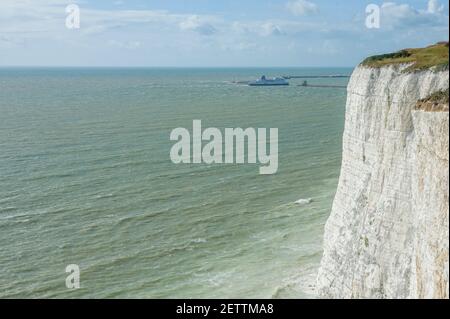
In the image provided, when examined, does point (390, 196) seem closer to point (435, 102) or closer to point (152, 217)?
point (435, 102)

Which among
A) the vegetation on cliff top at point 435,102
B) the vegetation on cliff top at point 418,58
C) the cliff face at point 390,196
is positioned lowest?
the cliff face at point 390,196

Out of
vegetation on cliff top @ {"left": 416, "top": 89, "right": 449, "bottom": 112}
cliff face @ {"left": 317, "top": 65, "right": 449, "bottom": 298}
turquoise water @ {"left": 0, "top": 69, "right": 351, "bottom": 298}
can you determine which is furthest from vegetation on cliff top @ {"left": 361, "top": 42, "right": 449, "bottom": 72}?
turquoise water @ {"left": 0, "top": 69, "right": 351, "bottom": 298}

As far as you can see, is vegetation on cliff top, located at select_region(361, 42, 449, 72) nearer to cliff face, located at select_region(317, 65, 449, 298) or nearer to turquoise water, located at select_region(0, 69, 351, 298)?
cliff face, located at select_region(317, 65, 449, 298)

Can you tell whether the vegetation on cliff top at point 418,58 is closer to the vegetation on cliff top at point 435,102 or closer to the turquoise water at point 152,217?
Answer: the vegetation on cliff top at point 435,102

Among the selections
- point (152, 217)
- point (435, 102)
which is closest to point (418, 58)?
point (435, 102)

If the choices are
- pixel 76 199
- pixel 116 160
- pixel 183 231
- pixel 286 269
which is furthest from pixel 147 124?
pixel 286 269

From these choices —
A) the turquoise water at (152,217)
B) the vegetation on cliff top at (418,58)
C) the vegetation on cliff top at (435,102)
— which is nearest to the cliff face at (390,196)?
the vegetation on cliff top at (435,102)

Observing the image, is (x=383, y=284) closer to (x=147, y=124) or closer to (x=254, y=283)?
(x=254, y=283)
